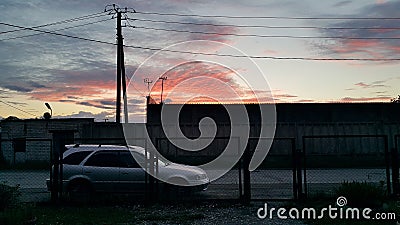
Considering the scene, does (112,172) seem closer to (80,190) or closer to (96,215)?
(80,190)

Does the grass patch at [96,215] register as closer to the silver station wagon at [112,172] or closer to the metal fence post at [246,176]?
the silver station wagon at [112,172]


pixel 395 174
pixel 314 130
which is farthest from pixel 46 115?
pixel 395 174

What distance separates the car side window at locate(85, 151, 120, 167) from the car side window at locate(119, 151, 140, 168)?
0.45 ft

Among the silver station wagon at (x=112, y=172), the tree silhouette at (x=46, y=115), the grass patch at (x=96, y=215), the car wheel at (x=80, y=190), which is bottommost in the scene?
the grass patch at (x=96, y=215)

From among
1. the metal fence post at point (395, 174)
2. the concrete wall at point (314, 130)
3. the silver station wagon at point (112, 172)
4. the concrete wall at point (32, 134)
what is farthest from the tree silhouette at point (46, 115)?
the metal fence post at point (395, 174)

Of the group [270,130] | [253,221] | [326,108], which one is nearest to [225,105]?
[270,130]

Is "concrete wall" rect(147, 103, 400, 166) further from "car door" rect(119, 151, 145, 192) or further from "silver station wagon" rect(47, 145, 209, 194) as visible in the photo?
"car door" rect(119, 151, 145, 192)

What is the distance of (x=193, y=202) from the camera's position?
12.8 meters

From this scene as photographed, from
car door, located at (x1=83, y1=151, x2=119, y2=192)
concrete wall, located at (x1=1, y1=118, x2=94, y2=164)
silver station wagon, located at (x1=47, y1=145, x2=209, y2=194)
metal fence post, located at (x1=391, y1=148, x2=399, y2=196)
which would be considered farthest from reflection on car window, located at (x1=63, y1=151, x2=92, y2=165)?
concrete wall, located at (x1=1, y1=118, x2=94, y2=164)

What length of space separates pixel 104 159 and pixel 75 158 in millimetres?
852

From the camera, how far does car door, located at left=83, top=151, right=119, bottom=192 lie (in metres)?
13.6

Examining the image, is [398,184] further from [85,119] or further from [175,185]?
[85,119]

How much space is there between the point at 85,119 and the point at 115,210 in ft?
61.0

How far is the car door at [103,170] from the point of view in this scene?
1355 centimetres
